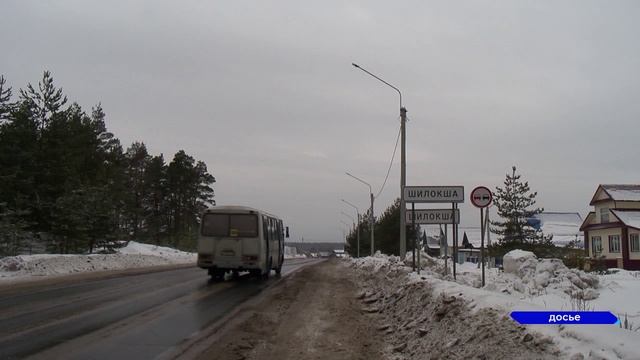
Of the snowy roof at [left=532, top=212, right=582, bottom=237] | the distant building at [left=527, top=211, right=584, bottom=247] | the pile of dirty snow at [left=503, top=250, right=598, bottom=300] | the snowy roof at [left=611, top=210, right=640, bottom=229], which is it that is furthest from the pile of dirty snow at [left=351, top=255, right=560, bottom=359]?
the snowy roof at [left=532, top=212, right=582, bottom=237]

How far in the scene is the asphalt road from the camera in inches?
335

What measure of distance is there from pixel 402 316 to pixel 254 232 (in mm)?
12036

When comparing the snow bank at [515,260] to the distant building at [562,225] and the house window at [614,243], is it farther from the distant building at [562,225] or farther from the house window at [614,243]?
the distant building at [562,225]

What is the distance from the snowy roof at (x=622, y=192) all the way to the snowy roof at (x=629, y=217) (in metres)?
1.65

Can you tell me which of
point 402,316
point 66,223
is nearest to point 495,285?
point 402,316

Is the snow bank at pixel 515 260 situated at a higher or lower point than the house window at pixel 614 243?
lower

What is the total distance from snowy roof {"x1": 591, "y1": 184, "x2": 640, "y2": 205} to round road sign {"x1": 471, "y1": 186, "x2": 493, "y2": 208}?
126 ft

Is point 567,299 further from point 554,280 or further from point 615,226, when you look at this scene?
point 615,226

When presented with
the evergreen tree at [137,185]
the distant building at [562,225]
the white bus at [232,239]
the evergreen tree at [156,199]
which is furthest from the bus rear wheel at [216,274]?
the evergreen tree at [156,199]

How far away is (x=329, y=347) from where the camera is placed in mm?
9141

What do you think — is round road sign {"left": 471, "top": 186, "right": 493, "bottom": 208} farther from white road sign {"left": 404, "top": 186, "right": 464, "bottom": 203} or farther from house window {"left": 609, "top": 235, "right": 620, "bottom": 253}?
house window {"left": 609, "top": 235, "right": 620, "bottom": 253}

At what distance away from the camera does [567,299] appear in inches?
448

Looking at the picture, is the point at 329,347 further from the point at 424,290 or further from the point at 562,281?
the point at 562,281

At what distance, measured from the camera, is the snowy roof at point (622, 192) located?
47188 mm
